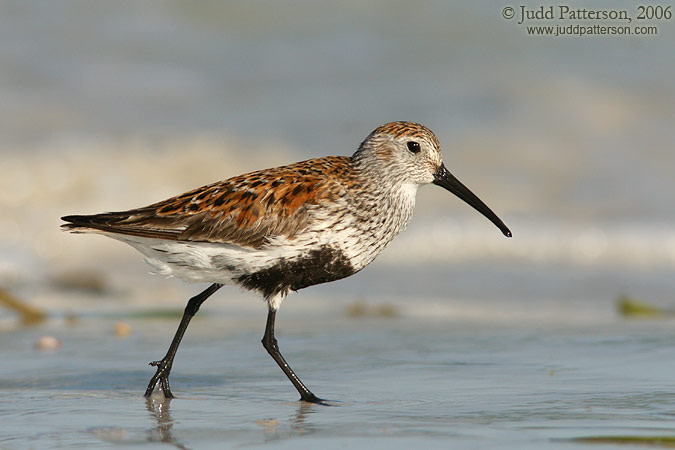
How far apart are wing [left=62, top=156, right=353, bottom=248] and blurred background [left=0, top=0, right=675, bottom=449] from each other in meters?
0.87

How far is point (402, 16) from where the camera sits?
17422 millimetres

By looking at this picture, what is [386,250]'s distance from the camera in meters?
11.7

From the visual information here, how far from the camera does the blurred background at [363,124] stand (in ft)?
37.6

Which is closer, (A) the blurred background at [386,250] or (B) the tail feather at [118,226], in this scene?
(A) the blurred background at [386,250]

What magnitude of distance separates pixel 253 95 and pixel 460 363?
9.84 meters

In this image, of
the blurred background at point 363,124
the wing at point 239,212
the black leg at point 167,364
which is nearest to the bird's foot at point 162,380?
the black leg at point 167,364

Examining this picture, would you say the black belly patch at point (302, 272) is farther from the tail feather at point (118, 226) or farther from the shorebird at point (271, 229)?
the tail feather at point (118, 226)

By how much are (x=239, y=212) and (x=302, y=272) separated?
18.9 inches

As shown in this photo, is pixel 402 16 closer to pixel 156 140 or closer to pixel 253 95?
pixel 253 95

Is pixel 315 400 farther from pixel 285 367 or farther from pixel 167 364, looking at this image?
pixel 167 364

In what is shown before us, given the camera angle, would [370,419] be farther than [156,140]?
No

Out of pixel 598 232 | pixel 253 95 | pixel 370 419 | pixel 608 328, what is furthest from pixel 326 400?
pixel 253 95

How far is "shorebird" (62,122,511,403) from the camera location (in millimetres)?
5645

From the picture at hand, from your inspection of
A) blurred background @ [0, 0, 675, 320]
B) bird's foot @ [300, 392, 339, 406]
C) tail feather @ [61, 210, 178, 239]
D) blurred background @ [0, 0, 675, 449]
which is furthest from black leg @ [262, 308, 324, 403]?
blurred background @ [0, 0, 675, 320]
